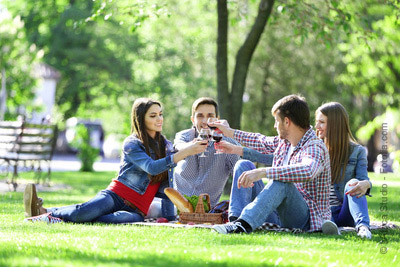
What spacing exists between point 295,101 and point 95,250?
248 centimetres

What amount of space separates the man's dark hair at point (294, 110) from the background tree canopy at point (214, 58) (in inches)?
231

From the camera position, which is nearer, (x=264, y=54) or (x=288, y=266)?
(x=288, y=266)

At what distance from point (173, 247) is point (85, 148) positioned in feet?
54.2

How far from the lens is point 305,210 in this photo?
6.62 meters

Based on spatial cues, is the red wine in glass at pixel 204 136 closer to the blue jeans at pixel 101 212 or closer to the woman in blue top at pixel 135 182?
the woman in blue top at pixel 135 182

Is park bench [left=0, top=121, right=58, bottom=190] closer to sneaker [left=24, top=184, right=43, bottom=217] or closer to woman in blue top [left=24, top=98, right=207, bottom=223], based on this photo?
sneaker [left=24, top=184, right=43, bottom=217]

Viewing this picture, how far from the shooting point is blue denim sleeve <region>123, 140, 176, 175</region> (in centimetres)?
737

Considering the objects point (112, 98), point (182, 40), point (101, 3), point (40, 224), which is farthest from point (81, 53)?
point (40, 224)

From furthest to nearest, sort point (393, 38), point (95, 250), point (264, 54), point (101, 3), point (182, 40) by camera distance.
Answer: point (182, 40) < point (264, 54) < point (393, 38) < point (101, 3) < point (95, 250)

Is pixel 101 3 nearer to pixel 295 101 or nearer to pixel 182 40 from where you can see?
pixel 295 101

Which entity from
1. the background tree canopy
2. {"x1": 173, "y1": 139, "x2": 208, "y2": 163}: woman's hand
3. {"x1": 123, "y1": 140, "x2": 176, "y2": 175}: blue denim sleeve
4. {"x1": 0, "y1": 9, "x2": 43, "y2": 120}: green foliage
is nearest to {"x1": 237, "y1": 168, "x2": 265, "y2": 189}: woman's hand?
{"x1": 173, "y1": 139, "x2": 208, "y2": 163}: woman's hand

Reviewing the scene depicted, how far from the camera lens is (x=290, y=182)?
20.7 feet

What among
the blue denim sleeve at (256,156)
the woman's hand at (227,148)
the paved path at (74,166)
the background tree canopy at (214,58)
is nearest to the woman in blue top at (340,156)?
the blue denim sleeve at (256,156)

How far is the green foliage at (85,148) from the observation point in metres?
21.8
